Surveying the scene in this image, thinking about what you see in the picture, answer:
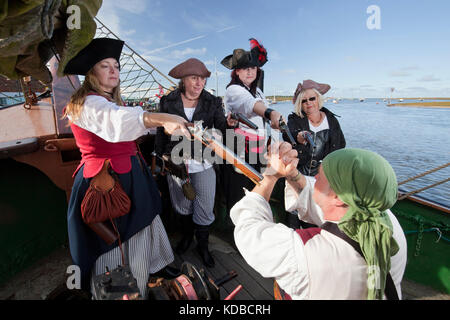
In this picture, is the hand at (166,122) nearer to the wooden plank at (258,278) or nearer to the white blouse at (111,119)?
the white blouse at (111,119)

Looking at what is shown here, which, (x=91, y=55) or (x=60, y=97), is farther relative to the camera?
(x=60, y=97)

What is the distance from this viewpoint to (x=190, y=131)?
132 cm

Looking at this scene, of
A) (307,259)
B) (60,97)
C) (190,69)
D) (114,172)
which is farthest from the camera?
(60,97)

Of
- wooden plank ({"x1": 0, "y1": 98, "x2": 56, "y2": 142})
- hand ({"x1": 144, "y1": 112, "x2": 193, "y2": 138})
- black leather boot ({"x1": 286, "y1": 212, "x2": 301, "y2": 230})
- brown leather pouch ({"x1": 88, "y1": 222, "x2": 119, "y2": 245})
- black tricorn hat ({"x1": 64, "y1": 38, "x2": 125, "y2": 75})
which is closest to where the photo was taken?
hand ({"x1": 144, "y1": 112, "x2": 193, "y2": 138})

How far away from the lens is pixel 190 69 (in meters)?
2.27

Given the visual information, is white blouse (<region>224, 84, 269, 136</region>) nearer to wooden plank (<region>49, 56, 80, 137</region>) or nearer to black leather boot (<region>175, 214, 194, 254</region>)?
black leather boot (<region>175, 214, 194, 254</region>)

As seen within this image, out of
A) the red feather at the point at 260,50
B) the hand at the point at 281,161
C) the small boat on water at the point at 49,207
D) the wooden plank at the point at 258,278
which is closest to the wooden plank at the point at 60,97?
the small boat on water at the point at 49,207

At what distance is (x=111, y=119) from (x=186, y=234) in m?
1.92

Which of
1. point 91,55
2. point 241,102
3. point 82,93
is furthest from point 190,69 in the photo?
point 82,93

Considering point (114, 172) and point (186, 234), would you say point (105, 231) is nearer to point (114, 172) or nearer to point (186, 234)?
point (114, 172)

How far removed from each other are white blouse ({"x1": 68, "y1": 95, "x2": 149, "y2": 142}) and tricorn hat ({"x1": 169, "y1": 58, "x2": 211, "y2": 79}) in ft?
3.41

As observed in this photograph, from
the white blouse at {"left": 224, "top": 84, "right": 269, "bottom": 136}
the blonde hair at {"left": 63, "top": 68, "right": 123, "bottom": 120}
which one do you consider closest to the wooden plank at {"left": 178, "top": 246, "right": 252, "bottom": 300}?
the white blouse at {"left": 224, "top": 84, "right": 269, "bottom": 136}

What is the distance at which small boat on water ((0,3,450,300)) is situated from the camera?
226cm
